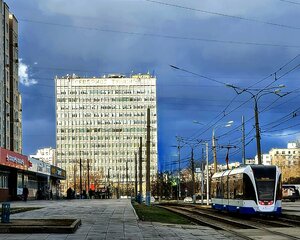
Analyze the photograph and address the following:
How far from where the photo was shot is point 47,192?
9438 cm

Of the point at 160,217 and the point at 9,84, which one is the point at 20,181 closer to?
the point at 9,84

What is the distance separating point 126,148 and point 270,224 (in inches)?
Answer: 4242

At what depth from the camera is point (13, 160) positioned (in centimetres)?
6244

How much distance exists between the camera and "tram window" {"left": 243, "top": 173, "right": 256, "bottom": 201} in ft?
118

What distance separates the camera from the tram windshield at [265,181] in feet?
118

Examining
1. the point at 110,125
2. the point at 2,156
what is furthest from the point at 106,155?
the point at 2,156

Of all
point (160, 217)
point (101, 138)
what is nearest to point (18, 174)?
point (160, 217)

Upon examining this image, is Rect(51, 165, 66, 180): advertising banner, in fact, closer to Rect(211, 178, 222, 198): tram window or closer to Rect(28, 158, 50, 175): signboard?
Rect(28, 158, 50, 175): signboard

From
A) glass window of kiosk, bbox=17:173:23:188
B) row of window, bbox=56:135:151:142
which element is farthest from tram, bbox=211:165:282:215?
row of window, bbox=56:135:151:142

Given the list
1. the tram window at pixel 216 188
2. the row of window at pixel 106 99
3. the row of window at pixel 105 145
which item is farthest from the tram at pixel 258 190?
→ the row of window at pixel 105 145

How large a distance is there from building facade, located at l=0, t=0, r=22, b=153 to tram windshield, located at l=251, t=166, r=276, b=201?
206 ft

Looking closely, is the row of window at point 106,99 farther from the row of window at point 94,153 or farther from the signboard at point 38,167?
the row of window at point 94,153

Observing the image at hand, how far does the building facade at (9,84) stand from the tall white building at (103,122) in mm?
8176

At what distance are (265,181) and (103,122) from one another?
6931cm
